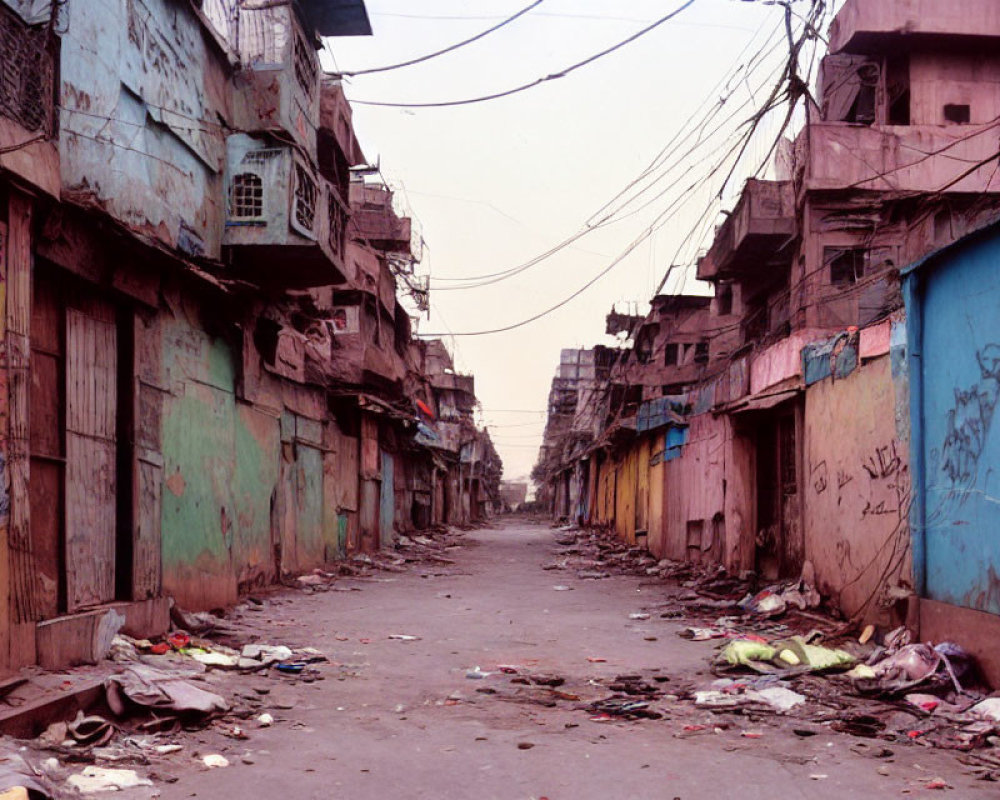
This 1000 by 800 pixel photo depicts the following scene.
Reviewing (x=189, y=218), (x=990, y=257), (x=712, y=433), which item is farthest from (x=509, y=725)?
(x=712, y=433)

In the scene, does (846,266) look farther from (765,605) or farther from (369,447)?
(369,447)

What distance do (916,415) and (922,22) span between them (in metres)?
15.0

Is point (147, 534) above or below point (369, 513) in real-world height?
above

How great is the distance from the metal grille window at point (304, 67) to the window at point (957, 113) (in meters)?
14.3

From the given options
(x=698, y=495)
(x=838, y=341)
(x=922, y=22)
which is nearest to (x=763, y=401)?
(x=838, y=341)

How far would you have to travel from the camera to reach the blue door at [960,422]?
6414 millimetres

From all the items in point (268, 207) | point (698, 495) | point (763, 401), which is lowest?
point (698, 495)

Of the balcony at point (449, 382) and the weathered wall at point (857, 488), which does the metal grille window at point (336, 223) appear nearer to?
the weathered wall at point (857, 488)

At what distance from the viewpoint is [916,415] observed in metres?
7.64

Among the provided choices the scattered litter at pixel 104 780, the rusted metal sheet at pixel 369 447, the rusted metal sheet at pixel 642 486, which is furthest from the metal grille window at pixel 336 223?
the rusted metal sheet at pixel 642 486

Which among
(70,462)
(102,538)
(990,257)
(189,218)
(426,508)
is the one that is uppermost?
(189,218)

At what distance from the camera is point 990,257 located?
6500 mm

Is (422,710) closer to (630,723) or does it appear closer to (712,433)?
(630,723)

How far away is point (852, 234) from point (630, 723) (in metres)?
16.4
